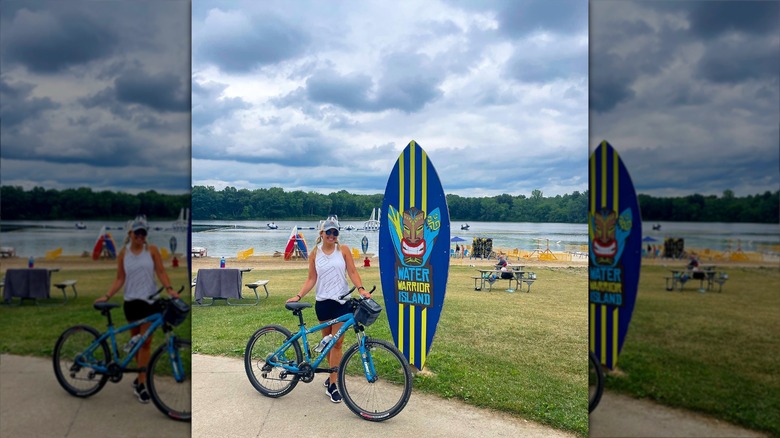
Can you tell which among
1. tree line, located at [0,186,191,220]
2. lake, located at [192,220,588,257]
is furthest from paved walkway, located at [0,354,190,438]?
lake, located at [192,220,588,257]

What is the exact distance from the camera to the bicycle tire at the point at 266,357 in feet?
15.5

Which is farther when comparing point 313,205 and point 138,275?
point 313,205

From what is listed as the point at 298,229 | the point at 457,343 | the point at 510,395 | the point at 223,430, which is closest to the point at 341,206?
the point at 298,229

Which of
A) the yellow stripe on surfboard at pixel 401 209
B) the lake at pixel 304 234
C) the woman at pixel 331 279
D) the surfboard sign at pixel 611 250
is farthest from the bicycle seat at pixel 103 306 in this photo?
the lake at pixel 304 234

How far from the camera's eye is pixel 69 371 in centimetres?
90

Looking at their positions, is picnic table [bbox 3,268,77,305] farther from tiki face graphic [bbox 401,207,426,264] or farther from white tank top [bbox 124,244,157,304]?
tiki face graphic [bbox 401,207,426,264]

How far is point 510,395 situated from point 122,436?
4.88m

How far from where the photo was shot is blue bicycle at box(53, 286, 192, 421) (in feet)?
2.92

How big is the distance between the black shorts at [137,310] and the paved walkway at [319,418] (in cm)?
341

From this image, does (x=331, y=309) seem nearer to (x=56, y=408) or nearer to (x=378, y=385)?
(x=378, y=385)

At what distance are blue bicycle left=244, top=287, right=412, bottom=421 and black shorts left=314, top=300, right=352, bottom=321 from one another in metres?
0.09

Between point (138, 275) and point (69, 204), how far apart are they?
0.16 m

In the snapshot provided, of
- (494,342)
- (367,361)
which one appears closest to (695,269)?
(367,361)

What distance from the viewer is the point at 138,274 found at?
885mm
